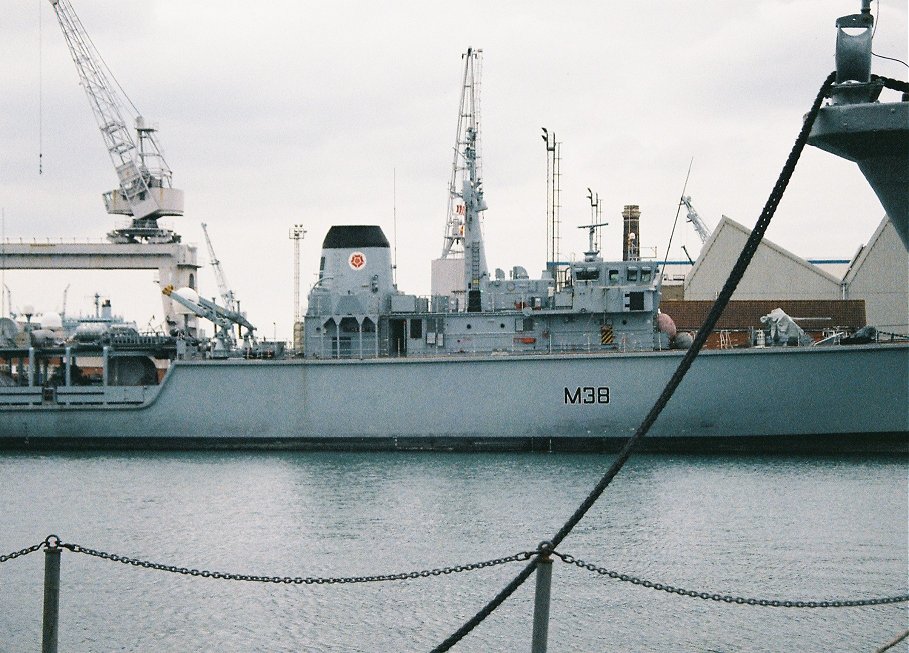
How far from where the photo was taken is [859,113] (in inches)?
300

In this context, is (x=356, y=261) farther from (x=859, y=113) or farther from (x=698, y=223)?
(x=698, y=223)

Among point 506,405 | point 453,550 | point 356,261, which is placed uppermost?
point 356,261

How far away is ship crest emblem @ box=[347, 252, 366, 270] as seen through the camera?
30.8 meters

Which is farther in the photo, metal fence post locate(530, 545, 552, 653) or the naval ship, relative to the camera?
the naval ship

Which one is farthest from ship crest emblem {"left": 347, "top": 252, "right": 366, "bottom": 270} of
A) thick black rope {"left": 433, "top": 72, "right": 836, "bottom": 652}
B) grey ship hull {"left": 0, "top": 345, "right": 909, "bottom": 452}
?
thick black rope {"left": 433, "top": 72, "right": 836, "bottom": 652}

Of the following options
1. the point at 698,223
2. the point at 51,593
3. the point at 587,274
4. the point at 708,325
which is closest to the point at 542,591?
the point at 708,325

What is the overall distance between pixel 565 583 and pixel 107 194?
29.9 m

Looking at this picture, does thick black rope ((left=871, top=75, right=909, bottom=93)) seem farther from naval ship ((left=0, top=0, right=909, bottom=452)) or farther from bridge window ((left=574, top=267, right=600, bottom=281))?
bridge window ((left=574, top=267, right=600, bottom=281))

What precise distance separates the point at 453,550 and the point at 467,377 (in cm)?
1289

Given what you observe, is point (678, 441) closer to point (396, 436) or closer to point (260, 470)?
point (396, 436)

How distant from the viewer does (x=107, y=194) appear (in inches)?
1526

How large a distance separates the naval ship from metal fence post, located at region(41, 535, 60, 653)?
65.9 feet

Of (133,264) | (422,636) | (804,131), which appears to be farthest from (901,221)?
(133,264)

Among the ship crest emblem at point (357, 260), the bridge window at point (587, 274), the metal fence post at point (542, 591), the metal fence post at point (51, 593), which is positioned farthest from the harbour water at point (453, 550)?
the ship crest emblem at point (357, 260)
